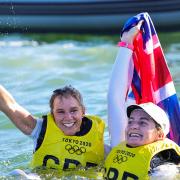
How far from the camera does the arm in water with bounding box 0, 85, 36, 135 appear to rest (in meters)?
4.98

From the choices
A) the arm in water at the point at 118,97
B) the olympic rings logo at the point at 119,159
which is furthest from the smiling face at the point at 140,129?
the arm in water at the point at 118,97

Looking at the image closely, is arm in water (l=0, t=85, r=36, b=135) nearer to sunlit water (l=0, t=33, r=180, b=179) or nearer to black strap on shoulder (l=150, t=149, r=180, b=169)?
sunlit water (l=0, t=33, r=180, b=179)

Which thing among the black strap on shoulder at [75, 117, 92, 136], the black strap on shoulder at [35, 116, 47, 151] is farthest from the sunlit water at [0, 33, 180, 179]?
the black strap on shoulder at [75, 117, 92, 136]

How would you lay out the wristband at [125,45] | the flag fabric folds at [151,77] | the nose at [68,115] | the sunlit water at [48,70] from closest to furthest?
the nose at [68,115], the wristband at [125,45], the flag fabric folds at [151,77], the sunlit water at [48,70]

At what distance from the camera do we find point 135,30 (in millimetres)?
5324

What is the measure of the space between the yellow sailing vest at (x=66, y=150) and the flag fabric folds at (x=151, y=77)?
0.59m

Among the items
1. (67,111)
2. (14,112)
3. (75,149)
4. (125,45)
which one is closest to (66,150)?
(75,149)

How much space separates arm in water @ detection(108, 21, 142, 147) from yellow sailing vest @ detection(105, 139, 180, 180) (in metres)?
0.37

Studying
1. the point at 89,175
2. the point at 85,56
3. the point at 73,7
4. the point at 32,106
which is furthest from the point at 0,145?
the point at 73,7

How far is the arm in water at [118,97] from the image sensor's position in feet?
16.9

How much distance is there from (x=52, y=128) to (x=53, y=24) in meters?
8.73

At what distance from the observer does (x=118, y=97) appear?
17.0 ft

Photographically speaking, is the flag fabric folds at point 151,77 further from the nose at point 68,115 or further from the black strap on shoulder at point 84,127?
the nose at point 68,115

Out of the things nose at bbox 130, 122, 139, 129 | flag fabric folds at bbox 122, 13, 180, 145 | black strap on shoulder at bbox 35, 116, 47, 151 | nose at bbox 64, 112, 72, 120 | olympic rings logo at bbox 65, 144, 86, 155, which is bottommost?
olympic rings logo at bbox 65, 144, 86, 155
